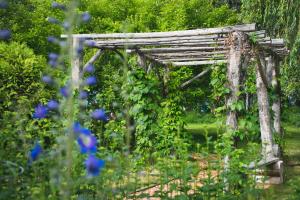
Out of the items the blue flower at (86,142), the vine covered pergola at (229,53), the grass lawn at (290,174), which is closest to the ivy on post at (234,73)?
the vine covered pergola at (229,53)

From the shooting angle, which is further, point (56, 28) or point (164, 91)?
point (56, 28)

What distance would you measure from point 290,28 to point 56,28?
6.10 m

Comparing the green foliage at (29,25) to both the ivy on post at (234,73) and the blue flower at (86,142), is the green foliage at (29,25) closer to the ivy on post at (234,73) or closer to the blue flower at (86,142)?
the ivy on post at (234,73)

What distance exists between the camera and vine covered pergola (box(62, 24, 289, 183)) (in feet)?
22.8

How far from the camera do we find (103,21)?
595 inches

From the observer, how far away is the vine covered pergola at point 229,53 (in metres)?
6.96

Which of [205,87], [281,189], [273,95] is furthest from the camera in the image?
[205,87]

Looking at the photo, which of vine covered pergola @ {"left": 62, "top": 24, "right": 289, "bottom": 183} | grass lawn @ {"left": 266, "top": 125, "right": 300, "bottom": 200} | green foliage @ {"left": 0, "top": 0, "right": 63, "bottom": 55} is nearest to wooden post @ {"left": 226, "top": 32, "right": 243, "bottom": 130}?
vine covered pergola @ {"left": 62, "top": 24, "right": 289, "bottom": 183}

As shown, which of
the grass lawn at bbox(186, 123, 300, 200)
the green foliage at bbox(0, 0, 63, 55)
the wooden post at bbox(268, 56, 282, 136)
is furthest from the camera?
the green foliage at bbox(0, 0, 63, 55)

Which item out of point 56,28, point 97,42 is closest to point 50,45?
point 56,28

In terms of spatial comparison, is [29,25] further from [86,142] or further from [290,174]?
[86,142]

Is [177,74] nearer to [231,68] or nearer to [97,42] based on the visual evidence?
[97,42]

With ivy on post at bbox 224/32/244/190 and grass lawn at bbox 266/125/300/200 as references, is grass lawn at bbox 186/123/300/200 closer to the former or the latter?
grass lawn at bbox 266/125/300/200

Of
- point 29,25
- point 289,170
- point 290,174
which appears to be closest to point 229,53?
point 290,174
